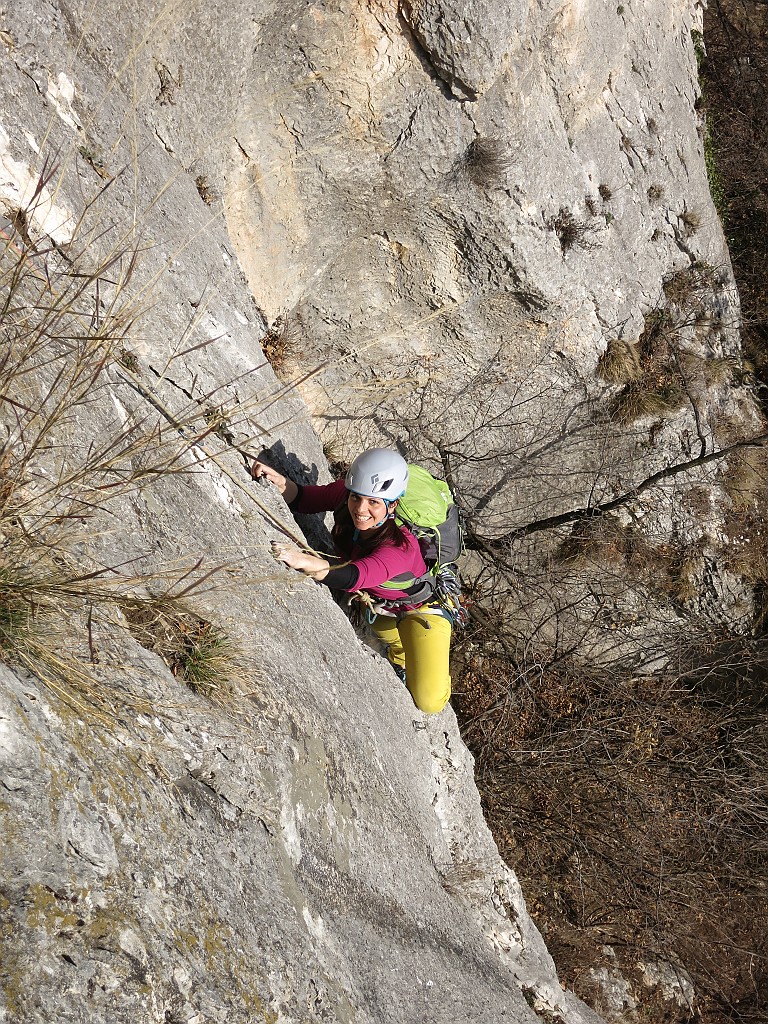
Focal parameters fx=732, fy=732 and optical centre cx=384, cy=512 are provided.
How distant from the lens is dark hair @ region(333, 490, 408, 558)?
15.5 ft

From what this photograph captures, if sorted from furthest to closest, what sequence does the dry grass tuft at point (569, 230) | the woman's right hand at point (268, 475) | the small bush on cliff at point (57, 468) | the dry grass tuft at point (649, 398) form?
the dry grass tuft at point (649, 398) → the dry grass tuft at point (569, 230) → the woman's right hand at point (268, 475) → the small bush on cliff at point (57, 468)

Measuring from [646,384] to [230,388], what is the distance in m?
5.84

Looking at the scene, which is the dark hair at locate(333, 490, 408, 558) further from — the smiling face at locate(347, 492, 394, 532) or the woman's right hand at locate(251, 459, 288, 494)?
the woman's right hand at locate(251, 459, 288, 494)

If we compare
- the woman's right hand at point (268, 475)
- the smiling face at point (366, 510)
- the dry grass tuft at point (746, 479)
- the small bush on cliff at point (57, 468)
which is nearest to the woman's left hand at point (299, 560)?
the woman's right hand at point (268, 475)

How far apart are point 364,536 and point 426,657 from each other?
3.57 feet

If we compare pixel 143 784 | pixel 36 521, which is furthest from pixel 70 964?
pixel 36 521

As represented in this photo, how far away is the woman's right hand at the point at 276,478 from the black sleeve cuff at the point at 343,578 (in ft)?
2.13

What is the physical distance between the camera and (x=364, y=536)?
4.88 metres

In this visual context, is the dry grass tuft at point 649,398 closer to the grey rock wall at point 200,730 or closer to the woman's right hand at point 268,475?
the grey rock wall at point 200,730

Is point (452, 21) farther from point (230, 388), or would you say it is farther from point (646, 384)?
point (646, 384)

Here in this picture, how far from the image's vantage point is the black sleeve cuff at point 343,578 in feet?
14.1

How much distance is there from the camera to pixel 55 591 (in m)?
2.23

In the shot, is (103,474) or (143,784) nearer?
(143,784)

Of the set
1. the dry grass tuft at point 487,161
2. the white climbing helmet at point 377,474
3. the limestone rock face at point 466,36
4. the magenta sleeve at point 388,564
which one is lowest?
the magenta sleeve at point 388,564
